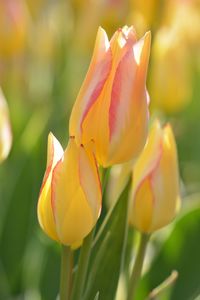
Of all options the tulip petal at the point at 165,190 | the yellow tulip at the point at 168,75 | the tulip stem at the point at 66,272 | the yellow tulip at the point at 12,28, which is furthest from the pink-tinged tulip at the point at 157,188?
the yellow tulip at the point at 12,28

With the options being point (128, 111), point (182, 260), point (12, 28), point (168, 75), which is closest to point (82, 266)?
point (128, 111)

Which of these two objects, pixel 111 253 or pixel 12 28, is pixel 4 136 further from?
pixel 12 28

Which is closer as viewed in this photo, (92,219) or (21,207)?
(92,219)

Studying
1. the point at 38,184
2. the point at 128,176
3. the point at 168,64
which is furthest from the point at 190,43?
the point at 128,176

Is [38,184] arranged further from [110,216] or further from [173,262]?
[110,216]

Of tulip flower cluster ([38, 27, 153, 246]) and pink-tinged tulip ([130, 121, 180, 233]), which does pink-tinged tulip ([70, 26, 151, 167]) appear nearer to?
tulip flower cluster ([38, 27, 153, 246])

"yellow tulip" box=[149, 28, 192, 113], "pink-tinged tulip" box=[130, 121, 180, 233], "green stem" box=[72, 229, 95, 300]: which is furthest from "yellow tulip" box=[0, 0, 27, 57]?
"green stem" box=[72, 229, 95, 300]

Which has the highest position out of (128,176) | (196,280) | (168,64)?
(168,64)
